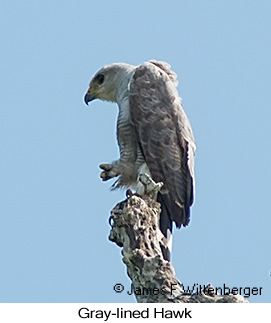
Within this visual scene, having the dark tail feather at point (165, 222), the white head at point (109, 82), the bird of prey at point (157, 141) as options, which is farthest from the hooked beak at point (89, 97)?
the dark tail feather at point (165, 222)

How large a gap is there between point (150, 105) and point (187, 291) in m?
4.37

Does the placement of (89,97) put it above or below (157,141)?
above

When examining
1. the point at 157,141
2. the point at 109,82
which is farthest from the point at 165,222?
the point at 109,82

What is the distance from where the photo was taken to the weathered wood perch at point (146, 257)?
23.6ft

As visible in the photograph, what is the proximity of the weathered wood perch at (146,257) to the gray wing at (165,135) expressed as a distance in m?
1.57

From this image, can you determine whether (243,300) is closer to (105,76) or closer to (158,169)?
(158,169)

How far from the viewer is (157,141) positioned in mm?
10984

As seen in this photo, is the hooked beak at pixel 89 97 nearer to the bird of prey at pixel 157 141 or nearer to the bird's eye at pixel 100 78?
the bird's eye at pixel 100 78

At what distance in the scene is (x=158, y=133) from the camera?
11055 mm

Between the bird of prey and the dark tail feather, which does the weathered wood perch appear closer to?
the dark tail feather

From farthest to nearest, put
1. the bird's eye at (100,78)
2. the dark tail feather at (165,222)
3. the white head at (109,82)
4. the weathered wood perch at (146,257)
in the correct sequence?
the bird's eye at (100,78)
the white head at (109,82)
the dark tail feather at (165,222)
the weathered wood perch at (146,257)

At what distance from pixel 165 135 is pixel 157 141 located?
0.15m

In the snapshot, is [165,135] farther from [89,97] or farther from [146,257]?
[146,257]

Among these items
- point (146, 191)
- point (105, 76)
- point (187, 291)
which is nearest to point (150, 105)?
point (105, 76)
